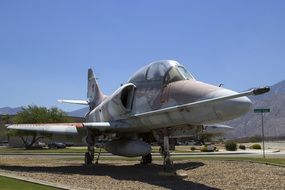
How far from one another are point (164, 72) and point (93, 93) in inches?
484

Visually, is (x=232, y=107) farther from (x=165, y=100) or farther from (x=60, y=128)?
(x=60, y=128)

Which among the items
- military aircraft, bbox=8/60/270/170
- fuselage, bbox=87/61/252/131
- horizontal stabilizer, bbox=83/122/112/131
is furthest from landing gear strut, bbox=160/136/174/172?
horizontal stabilizer, bbox=83/122/112/131

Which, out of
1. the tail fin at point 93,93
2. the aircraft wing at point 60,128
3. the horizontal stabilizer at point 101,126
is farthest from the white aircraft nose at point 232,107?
the tail fin at point 93,93

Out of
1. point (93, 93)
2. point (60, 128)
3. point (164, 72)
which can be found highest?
point (93, 93)

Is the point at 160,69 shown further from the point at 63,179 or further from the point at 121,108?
the point at 63,179

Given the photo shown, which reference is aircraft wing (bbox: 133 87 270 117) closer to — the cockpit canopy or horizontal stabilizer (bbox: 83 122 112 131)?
the cockpit canopy

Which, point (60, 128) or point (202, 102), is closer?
point (202, 102)

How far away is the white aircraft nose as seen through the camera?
39.4 ft

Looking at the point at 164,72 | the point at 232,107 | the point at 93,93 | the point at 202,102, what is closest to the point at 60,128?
the point at 164,72

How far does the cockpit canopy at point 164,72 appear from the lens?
634 inches

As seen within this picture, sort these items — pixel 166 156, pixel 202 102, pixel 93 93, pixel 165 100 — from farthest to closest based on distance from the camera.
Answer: pixel 93 93 < pixel 166 156 < pixel 165 100 < pixel 202 102

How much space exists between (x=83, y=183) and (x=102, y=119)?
8.17 metres

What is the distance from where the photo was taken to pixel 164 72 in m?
16.5

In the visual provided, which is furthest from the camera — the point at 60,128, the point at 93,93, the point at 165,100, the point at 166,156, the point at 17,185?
the point at 93,93
